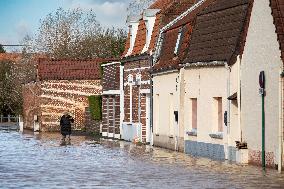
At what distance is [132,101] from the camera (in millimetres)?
48094

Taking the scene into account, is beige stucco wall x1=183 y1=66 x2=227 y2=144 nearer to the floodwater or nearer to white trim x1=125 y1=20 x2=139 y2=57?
the floodwater

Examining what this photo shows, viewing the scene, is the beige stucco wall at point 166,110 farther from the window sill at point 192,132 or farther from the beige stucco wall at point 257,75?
the beige stucco wall at point 257,75

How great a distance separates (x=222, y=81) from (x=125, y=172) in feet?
24.5

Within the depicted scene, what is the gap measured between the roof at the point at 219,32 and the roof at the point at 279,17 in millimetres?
2389

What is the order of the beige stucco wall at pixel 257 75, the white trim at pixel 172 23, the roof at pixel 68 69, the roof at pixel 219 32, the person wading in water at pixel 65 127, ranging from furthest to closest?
the roof at pixel 68 69
the person wading in water at pixel 65 127
the white trim at pixel 172 23
the roof at pixel 219 32
the beige stucco wall at pixel 257 75

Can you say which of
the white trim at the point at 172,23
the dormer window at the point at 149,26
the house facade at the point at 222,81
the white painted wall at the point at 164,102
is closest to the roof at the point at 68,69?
the dormer window at the point at 149,26

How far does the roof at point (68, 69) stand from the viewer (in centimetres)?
7106

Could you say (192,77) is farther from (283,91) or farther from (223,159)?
(283,91)

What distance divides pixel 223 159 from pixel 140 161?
292 cm

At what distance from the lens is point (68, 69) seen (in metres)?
71.9

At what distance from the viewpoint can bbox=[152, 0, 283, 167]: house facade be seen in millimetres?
26016

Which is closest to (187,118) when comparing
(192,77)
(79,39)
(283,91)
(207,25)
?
(192,77)

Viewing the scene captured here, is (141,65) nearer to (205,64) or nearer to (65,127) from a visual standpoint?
(65,127)

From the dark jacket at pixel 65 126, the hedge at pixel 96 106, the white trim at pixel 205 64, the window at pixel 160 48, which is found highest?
the window at pixel 160 48
